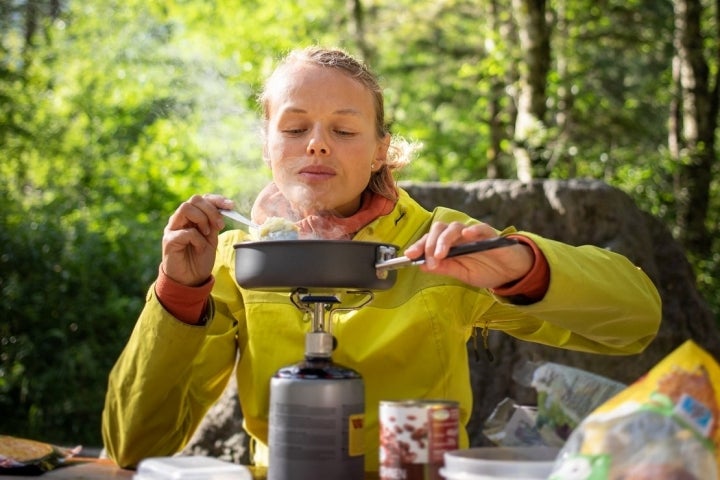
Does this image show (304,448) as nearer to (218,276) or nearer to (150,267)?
(218,276)

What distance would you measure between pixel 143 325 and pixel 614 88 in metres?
14.2

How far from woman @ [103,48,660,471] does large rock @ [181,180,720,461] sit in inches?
63.2

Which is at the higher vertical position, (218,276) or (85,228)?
(85,228)

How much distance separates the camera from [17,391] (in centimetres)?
584

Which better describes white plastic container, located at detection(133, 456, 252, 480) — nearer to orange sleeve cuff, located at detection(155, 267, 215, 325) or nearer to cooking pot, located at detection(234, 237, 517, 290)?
cooking pot, located at detection(234, 237, 517, 290)

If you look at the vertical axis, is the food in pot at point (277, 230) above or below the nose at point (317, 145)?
below

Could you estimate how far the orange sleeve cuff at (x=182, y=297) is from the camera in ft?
5.99

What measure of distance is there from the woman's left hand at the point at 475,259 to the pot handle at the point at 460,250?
0.02 meters

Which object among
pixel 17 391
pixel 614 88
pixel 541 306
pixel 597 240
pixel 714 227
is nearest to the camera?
pixel 541 306

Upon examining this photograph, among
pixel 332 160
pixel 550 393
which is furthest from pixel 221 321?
pixel 550 393

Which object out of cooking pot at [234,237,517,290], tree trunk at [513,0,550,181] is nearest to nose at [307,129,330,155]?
cooking pot at [234,237,517,290]

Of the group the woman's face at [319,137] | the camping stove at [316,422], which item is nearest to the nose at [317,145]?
the woman's face at [319,137]

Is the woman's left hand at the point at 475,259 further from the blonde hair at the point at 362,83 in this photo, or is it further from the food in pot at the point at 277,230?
the blonde hair at the point at 362,83

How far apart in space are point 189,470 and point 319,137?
795mm
